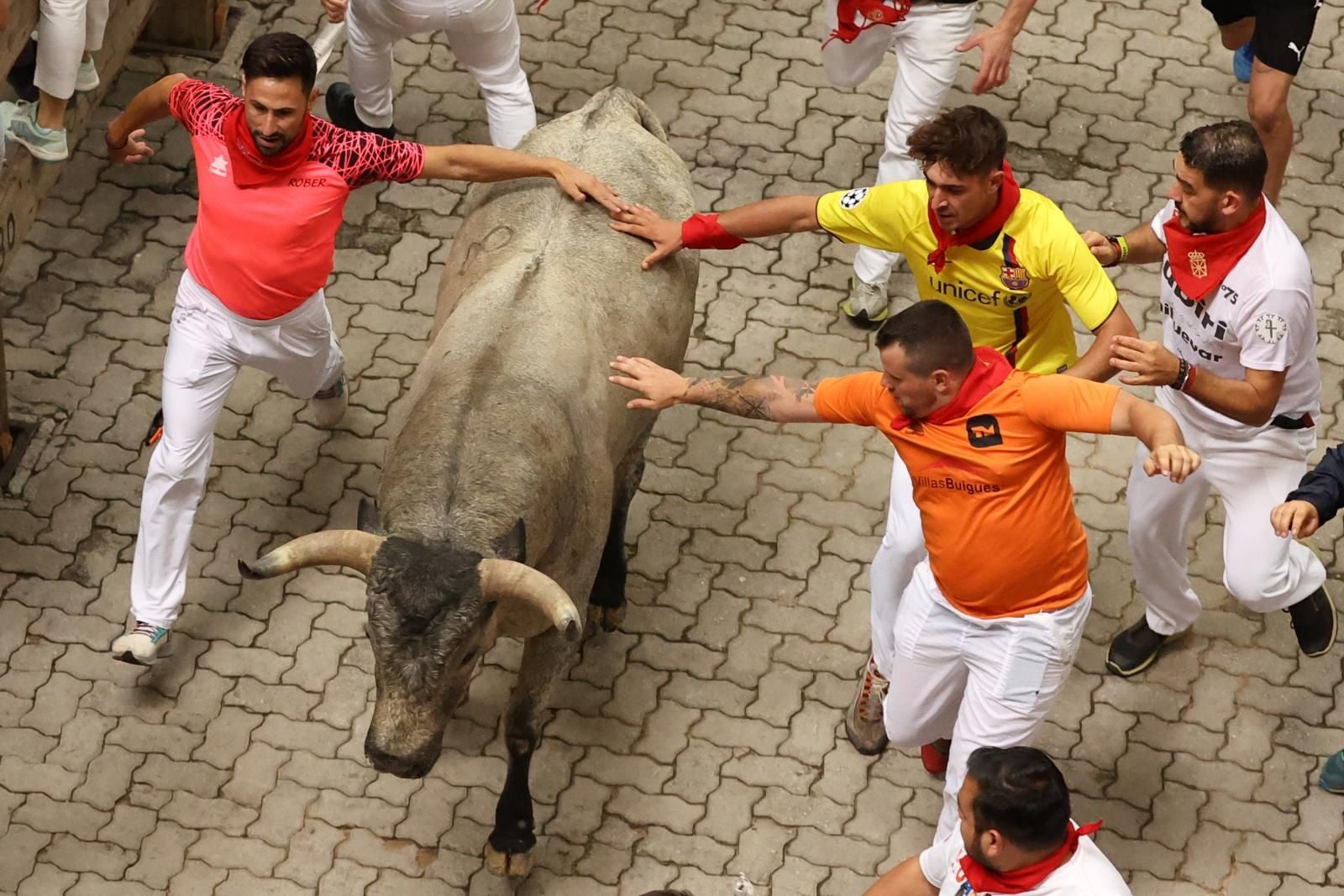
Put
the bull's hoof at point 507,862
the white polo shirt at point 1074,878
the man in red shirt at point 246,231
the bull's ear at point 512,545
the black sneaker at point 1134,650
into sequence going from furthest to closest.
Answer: the black sneaker at point 1134,650 → the bull's hoof at point 507,862 → the man in red shirt at point 246,231 → the bull's ear at point 512,545 → the white polo shirt at point 1074,878

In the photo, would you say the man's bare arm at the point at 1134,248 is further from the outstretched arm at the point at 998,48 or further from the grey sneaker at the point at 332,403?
the grey sneaker at the point at 332,403

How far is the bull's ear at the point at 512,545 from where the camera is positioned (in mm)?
6488

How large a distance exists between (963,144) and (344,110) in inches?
199

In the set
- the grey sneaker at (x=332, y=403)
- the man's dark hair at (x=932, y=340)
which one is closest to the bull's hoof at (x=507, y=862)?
the grey sneaker at (x=332, y=403)

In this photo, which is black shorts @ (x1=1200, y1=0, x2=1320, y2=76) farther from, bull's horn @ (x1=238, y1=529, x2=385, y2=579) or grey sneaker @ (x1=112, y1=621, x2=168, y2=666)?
grey sneaker @ (x1=112, y1=621, x2=168, y2=666)

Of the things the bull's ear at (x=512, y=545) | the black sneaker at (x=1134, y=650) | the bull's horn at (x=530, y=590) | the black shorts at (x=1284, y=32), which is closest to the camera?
the bull's horn at (x=530, y=590)

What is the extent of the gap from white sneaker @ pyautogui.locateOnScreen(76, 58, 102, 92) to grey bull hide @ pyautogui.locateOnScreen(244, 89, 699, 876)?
202cm

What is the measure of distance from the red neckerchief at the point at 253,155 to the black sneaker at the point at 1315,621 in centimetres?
494

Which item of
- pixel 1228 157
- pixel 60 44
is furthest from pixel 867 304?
pixel 60 44

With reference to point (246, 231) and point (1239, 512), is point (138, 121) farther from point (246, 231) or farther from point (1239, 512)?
point (1239, 512)

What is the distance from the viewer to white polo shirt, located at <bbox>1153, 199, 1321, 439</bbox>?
7.09 m

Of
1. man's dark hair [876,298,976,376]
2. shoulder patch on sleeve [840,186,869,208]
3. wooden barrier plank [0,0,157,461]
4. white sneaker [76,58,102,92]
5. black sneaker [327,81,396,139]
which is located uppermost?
man's dark hair [876,298,976,376]

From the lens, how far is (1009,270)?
7137 millimetres

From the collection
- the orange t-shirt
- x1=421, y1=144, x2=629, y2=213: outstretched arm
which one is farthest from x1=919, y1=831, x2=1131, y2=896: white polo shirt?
x1=421, y1=144, x2=629, y2=213: outstretched arm
